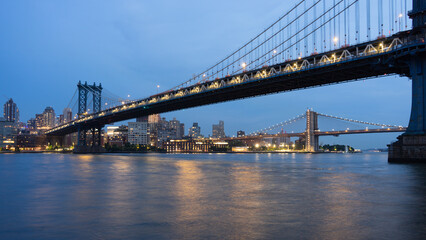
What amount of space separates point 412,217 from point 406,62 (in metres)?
32.1

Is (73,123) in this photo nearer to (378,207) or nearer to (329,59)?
(329,59)

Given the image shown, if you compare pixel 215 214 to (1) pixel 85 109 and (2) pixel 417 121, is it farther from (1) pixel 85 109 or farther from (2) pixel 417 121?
(1) pixel 85 109

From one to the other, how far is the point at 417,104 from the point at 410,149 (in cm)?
428

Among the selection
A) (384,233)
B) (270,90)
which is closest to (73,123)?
(270,90)

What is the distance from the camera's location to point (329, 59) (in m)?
50.7

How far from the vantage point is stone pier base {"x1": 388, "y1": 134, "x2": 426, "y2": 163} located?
36250mm

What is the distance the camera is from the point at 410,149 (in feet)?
122

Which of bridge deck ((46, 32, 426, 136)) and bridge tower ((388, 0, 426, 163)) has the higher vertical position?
bridge deck ((46, 32, 426, 136))

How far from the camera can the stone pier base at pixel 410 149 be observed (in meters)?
36.2

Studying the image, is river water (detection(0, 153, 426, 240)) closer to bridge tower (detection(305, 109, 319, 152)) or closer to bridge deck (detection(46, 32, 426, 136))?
bridge deck (detection(46, 32, 426, 136))

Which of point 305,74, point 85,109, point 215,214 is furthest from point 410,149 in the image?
point 85,109

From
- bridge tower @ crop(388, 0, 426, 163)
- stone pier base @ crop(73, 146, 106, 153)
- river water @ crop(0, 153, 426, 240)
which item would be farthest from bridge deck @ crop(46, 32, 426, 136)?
stone pier base @ crop(73, 146, 106, 153)

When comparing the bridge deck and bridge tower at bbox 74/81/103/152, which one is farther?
bridge tower at bbox 74/81/103/152

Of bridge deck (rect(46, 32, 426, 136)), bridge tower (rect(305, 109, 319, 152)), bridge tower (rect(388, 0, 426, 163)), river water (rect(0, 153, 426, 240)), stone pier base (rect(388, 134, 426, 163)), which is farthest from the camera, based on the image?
bridge tower (rect(305, 109, 319, 152))
